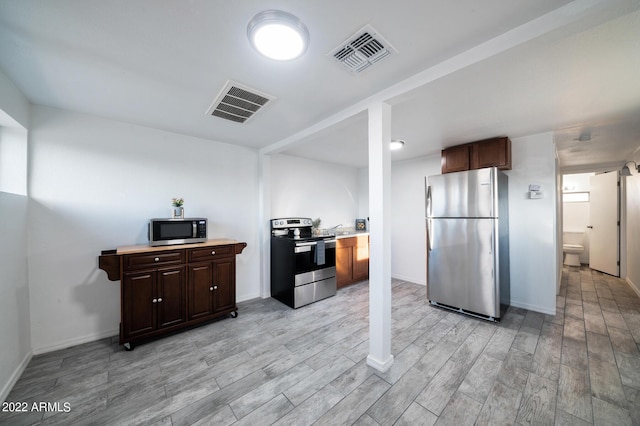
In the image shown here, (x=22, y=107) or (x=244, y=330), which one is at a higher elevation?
(x=22, y=107)

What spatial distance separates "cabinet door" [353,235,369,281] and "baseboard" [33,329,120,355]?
139 inches

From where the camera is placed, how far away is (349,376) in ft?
6.24

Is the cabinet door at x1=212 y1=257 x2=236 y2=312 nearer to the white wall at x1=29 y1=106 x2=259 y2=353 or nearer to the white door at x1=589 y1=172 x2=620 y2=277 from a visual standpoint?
the white wall at x1=29 y1=106 x2=259 y2=353

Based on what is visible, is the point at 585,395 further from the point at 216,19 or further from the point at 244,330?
the point at 216,19

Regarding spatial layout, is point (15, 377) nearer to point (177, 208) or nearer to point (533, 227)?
point (177, 208)

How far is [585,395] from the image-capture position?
1.69 metres

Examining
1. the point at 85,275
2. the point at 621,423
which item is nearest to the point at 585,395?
the point at 621,423

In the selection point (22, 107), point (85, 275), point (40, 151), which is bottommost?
point (85, 275)

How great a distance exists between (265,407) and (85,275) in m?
2.42

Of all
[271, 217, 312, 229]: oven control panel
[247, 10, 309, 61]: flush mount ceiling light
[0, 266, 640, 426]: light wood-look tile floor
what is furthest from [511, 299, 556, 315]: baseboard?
[247, 10, 309, 61]: flush mount ceiling light

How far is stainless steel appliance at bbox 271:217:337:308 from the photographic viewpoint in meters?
3.33

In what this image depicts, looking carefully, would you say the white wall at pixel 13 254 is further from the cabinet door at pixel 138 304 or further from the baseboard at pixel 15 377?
the cabinet door at pixel 138 304

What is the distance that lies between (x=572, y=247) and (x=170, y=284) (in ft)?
27.1

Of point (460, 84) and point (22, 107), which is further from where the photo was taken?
point (22, 107)
